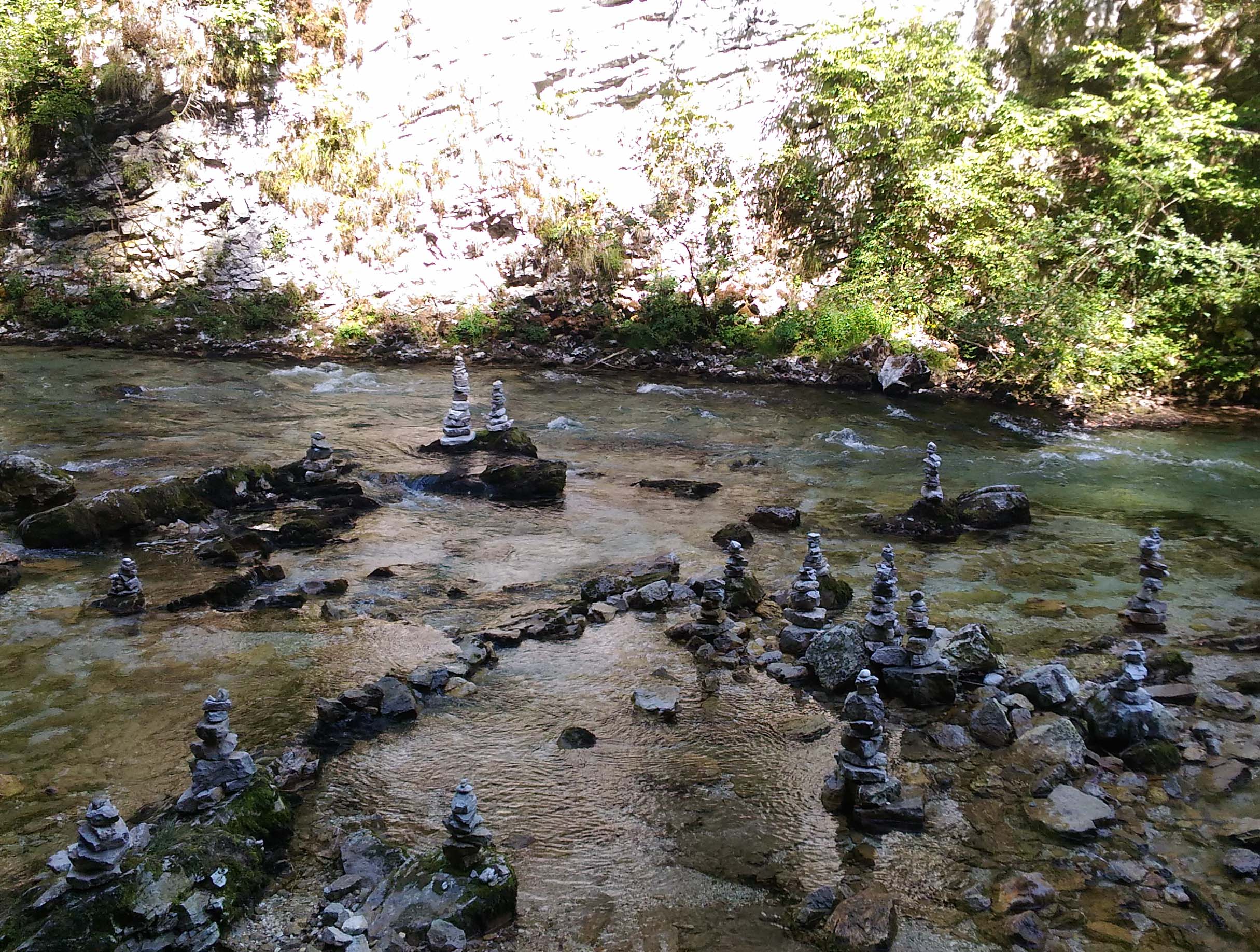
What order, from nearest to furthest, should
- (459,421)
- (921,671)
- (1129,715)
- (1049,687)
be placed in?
1. (1129,715)
2. (1049,687)
3. (921,671)
4. (459,421)

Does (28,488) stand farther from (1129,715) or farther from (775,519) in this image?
(1129,715)

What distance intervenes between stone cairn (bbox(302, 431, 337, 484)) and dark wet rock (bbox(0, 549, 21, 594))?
8.70ft

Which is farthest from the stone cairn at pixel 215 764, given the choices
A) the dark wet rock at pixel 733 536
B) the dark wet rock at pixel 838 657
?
the dark wet rock at pixel 733 536

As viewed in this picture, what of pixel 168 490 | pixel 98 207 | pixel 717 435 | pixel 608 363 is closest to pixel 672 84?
pixel 608 363

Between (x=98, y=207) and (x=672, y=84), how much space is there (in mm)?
13643

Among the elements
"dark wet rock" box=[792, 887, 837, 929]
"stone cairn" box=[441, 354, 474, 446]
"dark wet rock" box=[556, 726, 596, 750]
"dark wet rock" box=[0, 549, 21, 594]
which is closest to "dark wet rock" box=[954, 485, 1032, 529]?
"dark wet rock" box=[556, 726, 596, 750]

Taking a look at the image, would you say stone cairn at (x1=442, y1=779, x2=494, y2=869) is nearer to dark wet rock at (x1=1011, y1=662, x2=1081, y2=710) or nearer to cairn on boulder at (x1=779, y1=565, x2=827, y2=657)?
cairn on boulder at (x1=779, y1=565, x2=827, y2=657)

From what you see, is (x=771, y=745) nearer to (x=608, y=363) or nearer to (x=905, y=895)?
(x=905, y=895)

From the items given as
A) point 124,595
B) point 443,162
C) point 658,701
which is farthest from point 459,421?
point 443,162

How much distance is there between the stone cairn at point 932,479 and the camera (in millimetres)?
7570

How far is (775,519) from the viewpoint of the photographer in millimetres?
7656

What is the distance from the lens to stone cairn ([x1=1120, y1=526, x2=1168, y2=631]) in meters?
5.32

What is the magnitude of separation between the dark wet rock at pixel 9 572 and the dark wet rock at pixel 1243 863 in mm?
7075

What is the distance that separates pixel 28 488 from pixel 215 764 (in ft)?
18.7
